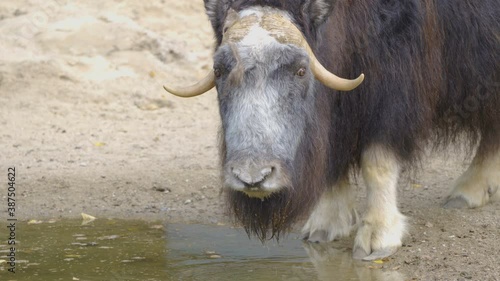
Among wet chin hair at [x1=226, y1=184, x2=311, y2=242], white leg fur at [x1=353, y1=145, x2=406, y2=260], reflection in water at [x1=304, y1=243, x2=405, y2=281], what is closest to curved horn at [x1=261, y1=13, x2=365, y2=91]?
wet chin hair at [x1=226, y1=184, x2=311, y2=242]

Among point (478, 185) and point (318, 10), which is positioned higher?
point (318, 10)

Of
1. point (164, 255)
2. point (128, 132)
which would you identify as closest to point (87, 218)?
point (164, 255)

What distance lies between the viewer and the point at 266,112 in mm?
4109

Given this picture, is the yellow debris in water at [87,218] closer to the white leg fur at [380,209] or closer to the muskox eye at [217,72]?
the white leg fur at [380,209]

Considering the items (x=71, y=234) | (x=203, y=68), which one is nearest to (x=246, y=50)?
(x=71, y=234)

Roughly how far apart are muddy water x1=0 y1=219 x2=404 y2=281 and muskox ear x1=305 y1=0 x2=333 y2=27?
1116 mm

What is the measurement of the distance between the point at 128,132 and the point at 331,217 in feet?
8.37

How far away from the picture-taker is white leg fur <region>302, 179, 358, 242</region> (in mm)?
5207

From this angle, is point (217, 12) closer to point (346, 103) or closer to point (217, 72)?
point (217, 72)

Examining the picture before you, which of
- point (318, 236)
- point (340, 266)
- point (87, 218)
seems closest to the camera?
point (340, 266)

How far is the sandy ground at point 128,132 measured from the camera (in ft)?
17.3

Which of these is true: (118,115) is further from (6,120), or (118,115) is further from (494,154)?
(494,154)

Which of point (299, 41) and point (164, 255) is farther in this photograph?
point (164, 255)

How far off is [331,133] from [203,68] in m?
3.89
